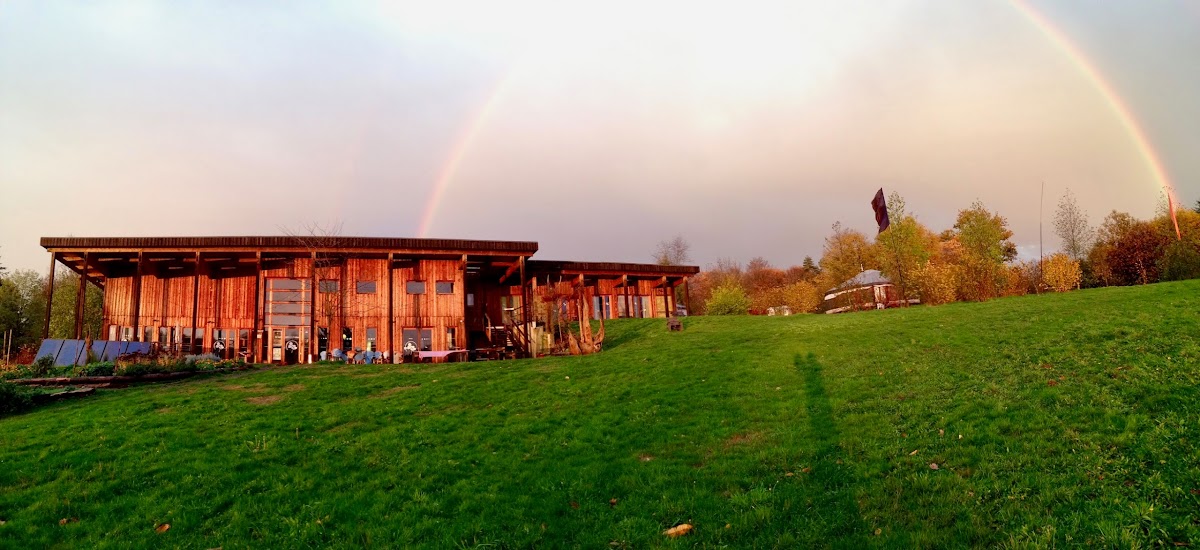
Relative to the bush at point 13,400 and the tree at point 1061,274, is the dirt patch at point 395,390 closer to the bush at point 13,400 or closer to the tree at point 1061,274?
the bush at point 13,400

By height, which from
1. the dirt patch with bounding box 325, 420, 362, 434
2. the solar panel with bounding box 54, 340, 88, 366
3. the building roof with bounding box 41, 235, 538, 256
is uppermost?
the building roof with bounding box 41, 235, 538, 256

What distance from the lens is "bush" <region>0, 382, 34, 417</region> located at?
1455cm

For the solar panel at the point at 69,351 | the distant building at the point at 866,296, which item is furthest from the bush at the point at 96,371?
the distant building at the point at 866,296

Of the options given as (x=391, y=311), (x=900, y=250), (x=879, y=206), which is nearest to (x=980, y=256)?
(x=900, y=250)

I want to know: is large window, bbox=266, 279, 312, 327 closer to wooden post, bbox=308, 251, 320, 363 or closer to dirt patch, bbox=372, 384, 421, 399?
wooden post, bbox=308, 251, 320, 363

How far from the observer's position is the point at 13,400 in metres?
14.7

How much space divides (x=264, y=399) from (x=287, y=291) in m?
18.0

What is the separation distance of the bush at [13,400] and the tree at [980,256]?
4861 centimetres

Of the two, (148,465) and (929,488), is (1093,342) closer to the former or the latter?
(929,488)

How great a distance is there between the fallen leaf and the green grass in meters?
0.19

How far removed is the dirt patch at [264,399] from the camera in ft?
49.9

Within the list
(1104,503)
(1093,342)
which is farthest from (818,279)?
(1104,503)

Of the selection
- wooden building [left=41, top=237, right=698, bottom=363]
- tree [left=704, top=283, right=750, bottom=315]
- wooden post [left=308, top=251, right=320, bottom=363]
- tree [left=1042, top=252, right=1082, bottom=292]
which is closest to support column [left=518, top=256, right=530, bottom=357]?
wooden building [left=41, top=237, right=698, bottom=363]

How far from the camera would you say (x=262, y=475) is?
30.2 feet
